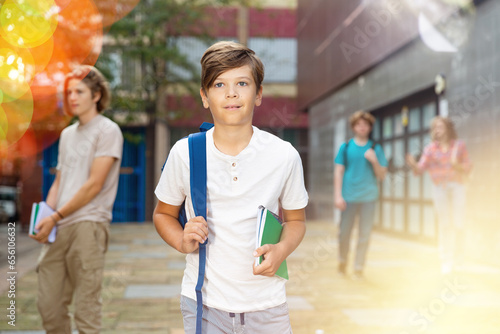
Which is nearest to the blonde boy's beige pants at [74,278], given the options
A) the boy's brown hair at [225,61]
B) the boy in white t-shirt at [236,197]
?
the boy in white t-shirt at [236,197]

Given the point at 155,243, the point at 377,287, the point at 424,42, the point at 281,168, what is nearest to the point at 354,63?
the point at 424,42

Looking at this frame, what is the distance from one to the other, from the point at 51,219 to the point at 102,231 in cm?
32

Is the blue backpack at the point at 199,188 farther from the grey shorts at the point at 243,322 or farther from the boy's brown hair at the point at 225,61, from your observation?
Result: the boy's brown hair at the point at 225,61

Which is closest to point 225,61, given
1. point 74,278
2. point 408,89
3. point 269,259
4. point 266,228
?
point 266,228

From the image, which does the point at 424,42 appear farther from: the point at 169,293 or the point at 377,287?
the point at 169,293

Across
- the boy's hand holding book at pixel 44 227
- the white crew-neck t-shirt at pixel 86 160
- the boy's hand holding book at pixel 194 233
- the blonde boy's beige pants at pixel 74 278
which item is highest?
the white crew-neck t-shirt at pixel 86 160

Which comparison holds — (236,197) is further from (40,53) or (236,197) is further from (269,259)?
(40,53)

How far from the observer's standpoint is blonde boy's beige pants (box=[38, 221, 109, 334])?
132 inches

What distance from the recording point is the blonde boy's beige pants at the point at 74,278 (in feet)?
11.0

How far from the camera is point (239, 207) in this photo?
199 cm

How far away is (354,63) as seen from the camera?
13.4 m

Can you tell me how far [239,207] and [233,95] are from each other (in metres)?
0.38

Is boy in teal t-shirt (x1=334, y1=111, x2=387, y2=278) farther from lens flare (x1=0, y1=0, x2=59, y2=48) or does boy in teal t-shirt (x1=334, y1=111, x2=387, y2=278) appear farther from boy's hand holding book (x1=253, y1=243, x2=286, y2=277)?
boy's hand holding book (x1=253, y1=243, x2=286, y2=277)

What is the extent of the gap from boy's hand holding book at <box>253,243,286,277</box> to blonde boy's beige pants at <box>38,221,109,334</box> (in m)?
1.78
